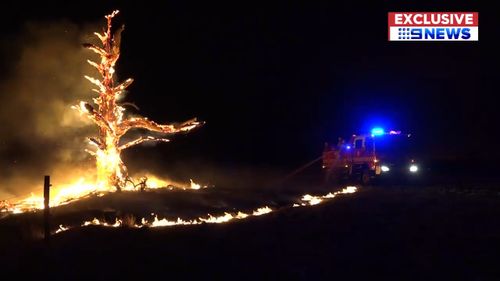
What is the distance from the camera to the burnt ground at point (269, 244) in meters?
9.93

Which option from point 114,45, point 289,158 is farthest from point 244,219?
point 289,158

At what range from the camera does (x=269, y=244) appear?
1230cm

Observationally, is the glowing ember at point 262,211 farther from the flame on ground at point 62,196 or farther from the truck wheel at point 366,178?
the truck wheel at point 366,178

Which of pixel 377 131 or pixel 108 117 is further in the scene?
pixel 377 131

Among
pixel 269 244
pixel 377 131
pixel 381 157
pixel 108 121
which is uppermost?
pixel 377 131

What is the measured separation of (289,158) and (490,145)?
18619 millimetres

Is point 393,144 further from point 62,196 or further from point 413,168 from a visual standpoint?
point 62,196

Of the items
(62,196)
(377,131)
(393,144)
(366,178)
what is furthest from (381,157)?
(62,196)

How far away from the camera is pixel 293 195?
23.6m

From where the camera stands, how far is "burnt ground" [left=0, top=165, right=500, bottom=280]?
391 inches

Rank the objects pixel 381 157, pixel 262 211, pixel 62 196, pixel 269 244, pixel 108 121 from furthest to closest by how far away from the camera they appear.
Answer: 1. pixel 381 157
2. pixel 108 121
3. pixel 62 196
4. pixel 262 211
5. pixel 269 244

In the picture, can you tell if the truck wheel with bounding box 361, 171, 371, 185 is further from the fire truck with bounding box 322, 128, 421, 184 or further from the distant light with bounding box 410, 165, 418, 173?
the distant light with bounding box 410, 165, 418, 173

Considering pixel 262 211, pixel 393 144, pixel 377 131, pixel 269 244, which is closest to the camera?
pixel 269 244

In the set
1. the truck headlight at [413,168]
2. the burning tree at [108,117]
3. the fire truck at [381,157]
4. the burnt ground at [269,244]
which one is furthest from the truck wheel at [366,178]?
the burning tree at [108,117]
